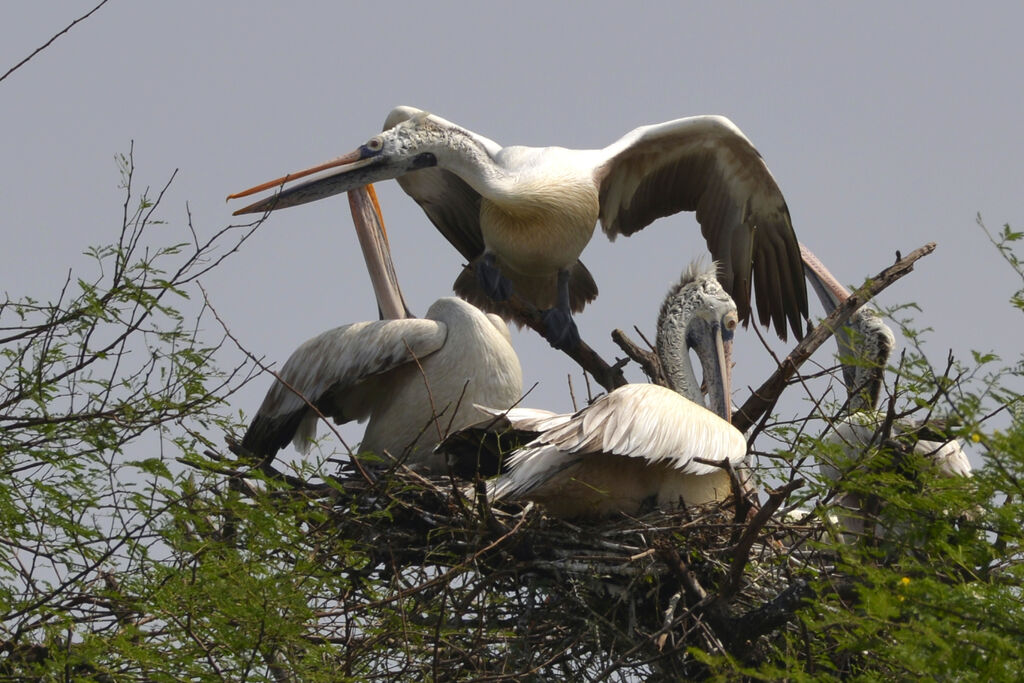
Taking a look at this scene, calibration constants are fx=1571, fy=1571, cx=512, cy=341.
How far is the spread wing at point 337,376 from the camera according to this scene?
634cm

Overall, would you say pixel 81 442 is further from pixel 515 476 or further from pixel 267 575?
pixel 515 476

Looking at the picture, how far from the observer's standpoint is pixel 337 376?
21.1 feet

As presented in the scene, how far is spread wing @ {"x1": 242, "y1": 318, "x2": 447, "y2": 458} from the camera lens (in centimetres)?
634

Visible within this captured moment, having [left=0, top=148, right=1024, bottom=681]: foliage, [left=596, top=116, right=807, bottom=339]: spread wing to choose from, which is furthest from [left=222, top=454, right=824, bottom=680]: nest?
[left=596, top=116, right=807, bottom=339]: spread wing

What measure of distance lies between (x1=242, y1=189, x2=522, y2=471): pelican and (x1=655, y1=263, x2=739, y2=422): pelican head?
66 cm

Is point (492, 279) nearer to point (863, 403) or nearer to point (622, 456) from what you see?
point (863, 403)

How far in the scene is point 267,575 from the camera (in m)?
4.52

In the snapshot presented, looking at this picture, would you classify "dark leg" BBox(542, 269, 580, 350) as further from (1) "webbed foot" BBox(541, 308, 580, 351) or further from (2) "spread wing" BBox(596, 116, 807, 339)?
(2) "spread wing" BBox(596, 116, 807, 339)

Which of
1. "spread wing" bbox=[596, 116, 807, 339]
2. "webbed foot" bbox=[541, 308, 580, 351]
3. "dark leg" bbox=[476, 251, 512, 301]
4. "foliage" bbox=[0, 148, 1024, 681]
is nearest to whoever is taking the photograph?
"foliage" bbox=[0, 148, 1024, 681]

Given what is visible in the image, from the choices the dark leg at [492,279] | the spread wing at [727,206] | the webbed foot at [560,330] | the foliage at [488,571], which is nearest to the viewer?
the foliage at [488,571]

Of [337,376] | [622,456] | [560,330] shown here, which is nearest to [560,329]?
[560,330]

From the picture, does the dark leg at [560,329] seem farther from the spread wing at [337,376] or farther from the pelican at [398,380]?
the spread wing at [337,376]

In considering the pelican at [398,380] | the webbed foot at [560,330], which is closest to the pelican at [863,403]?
the webbed foot at [560,330]

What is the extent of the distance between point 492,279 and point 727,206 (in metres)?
1.47
